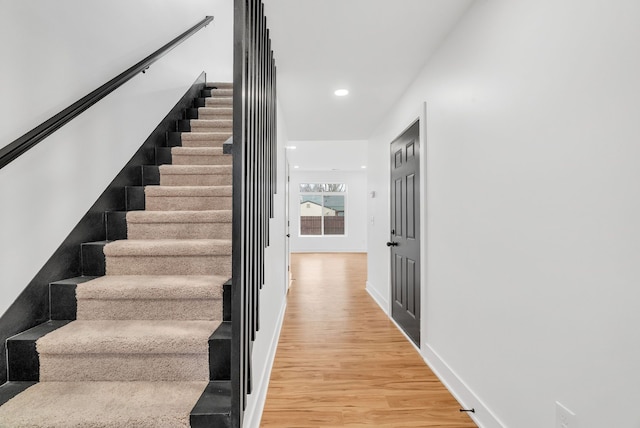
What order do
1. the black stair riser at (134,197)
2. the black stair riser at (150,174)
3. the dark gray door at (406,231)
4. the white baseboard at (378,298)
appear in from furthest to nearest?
1. the white baseboard at (378,298)
2. the dark gray door at (406,231)
3. the black stair riser at (150,174)
4. the black stair riser at (134,197)

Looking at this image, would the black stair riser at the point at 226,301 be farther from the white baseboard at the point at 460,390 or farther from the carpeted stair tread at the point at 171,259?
the white baseboard at the point at 460,390

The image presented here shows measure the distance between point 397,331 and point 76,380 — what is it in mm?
2678

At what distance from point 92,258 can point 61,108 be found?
0.83 m

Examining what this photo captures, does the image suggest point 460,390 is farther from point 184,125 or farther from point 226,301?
point 184,125

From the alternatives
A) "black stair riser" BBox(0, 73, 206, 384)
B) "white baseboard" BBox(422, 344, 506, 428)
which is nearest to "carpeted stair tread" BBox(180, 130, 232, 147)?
"black stair riser" BBox(0, 73, 206, 384)

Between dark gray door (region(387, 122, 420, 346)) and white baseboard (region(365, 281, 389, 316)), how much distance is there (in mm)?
244

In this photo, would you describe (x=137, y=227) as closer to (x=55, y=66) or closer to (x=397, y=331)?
(x=55, y=66)

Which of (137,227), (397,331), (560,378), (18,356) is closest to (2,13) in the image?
(137,227)

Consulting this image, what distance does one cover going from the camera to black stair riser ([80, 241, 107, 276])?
5.78ft

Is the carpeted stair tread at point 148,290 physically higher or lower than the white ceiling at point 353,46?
lower

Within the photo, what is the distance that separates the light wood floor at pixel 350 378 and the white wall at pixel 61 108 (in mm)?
1563

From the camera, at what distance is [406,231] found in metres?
3.12

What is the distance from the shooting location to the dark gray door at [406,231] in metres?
2.80

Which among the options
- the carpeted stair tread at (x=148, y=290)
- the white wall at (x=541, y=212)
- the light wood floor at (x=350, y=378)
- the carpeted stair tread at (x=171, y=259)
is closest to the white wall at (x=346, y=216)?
the light wood floor at (x=350, y=378)
